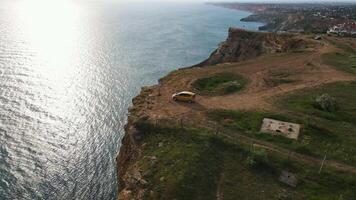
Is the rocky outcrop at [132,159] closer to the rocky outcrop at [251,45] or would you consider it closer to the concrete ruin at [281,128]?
the concrete ruin at [281,128]

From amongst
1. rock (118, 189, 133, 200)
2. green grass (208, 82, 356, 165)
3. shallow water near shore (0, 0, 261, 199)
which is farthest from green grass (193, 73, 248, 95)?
rock (118, 189, 133, 200)

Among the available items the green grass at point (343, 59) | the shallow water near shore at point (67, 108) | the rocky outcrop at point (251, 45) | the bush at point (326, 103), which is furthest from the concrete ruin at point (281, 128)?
the rocky outcrop at point (251, 45)

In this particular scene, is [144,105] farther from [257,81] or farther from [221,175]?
[257,81]

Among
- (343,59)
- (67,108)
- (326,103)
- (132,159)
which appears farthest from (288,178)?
(67,108)

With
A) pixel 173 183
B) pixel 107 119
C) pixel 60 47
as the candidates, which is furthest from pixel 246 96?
pixel 60 47

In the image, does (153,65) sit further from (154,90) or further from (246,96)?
(246,96)

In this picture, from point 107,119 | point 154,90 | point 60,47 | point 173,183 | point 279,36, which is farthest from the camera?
point 60,47

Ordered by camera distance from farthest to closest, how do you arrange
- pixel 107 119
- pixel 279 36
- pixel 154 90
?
pixel 279 36, pixel 107 119, pixel 154 90
